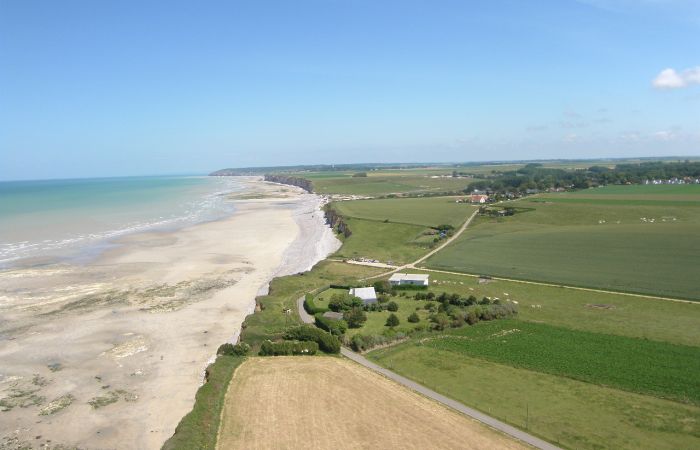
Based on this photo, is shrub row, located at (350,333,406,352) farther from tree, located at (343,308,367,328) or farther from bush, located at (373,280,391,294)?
bush, located at (373,280,391,294)

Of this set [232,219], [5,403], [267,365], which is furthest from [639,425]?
[232,219]

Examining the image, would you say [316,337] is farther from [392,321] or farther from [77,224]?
[77,224]

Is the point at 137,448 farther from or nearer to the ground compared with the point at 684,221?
nearer to the ground

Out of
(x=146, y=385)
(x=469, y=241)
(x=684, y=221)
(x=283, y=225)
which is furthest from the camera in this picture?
(x=283, y=225)

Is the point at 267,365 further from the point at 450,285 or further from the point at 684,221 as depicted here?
the point at 684,221

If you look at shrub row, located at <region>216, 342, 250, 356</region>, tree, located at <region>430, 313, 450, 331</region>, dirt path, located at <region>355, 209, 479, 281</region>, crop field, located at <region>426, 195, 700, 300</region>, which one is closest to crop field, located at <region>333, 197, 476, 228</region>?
dirt path, located at <region>355, 209, 479, 281</region>

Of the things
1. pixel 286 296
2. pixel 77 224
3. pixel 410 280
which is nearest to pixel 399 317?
pixel 410 280
